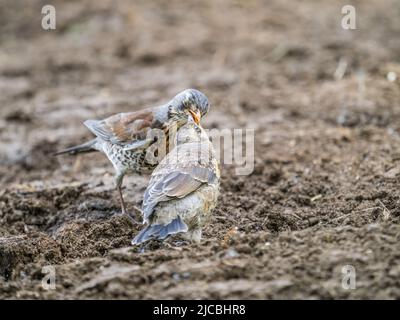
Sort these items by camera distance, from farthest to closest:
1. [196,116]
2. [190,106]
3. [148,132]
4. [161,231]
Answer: [148,132] < [190,106] < [196,116] < [161,231]

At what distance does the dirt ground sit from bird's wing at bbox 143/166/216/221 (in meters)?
0.43

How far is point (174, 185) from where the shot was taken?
6.18 metres

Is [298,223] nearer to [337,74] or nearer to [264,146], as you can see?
[264,146]

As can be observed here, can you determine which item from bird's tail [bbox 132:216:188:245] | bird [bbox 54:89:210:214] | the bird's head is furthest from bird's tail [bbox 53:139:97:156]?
bird's tail [bbox 132:216:188:245]

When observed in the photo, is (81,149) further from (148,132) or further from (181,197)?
(181,197)

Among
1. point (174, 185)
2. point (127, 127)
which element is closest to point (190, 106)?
point (127, 127)

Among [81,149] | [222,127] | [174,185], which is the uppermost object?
[222,127]

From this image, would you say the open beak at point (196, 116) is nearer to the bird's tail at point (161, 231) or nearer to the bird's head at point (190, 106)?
the bird's head at point (190, 106)

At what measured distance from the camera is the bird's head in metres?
7.48

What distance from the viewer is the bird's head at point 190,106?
24.6 ft

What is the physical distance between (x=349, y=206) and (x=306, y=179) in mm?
1287

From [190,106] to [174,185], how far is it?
157cm

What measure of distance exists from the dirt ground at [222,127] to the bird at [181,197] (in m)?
0.22
